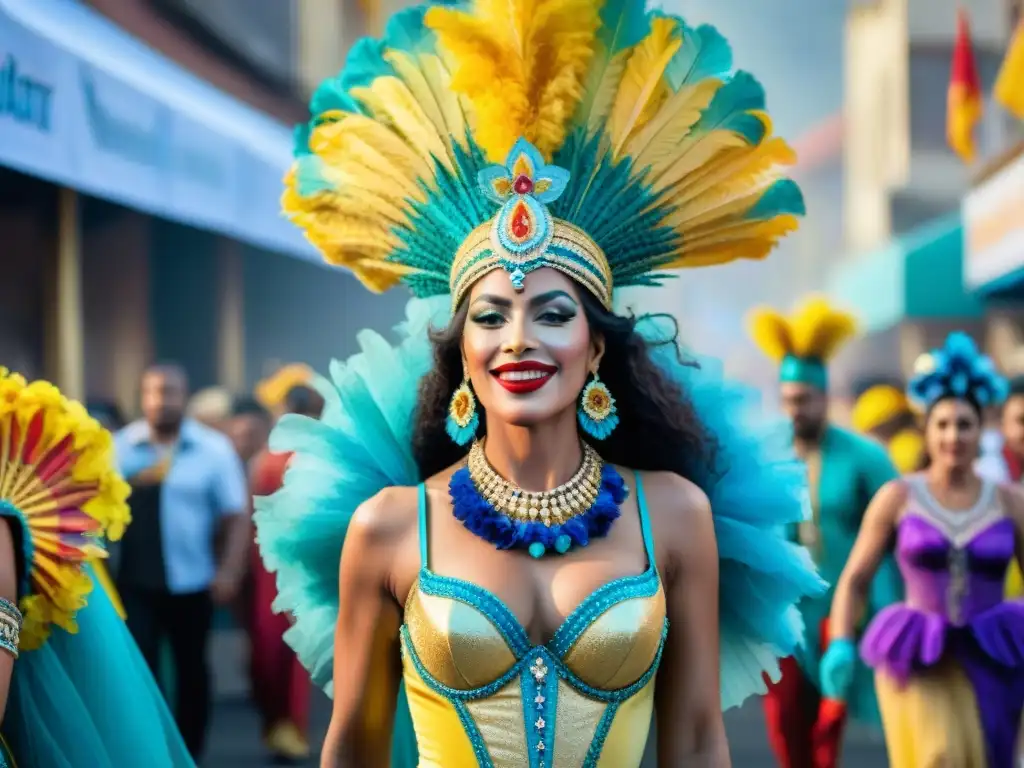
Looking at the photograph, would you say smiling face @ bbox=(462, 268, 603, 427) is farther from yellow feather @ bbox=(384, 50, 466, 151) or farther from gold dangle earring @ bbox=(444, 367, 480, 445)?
yellow feather @ bbox=(384, 50, 466, 151)

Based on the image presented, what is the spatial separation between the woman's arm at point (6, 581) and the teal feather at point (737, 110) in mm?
1752

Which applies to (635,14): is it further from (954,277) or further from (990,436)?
(954,277)

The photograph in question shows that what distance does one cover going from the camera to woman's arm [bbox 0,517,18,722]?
354cm

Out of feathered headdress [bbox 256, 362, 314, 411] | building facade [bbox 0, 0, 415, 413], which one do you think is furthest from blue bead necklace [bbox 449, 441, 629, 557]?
feathered headdress [bbox 256, 362, 314, 411]

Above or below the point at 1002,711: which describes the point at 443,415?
above

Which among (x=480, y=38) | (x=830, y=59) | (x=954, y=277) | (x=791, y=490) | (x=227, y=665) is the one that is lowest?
(x=227, y=665)

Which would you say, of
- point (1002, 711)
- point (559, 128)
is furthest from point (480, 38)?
point (1002, 711)

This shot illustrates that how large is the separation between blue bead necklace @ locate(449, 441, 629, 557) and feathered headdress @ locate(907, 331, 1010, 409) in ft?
9.40

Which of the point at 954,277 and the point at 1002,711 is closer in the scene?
the point at 1002,711

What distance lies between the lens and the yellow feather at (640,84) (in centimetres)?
388

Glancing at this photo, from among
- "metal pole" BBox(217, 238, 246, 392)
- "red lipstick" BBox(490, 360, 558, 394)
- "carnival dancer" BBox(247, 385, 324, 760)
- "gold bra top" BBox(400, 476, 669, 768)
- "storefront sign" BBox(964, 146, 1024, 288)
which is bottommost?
"carnival dancer" BBox(247, 385, 324, 760)

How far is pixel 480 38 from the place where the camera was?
382 centimetres

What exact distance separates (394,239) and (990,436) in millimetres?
6513

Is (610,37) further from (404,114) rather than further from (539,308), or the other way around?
(539,308)
